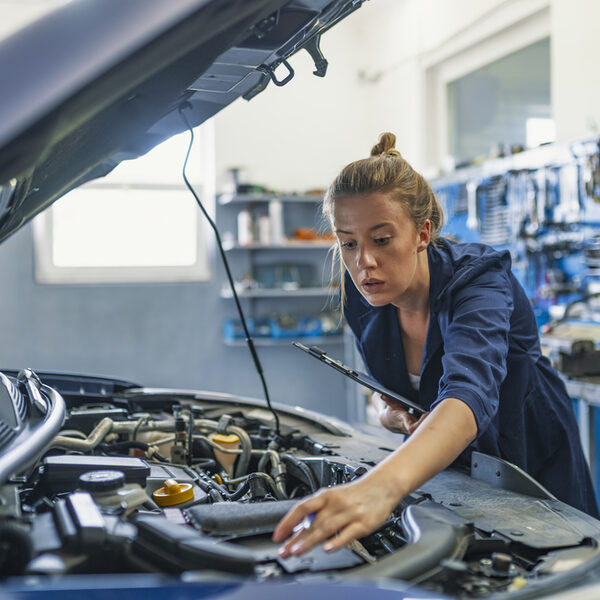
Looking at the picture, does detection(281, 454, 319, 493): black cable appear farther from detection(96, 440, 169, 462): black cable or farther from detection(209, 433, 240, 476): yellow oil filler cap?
detection(96, 440, 169, 462): black cable

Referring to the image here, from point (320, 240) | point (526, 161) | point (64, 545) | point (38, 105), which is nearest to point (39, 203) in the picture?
point (38, 105)

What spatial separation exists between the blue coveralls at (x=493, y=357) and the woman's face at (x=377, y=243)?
0.43 feet

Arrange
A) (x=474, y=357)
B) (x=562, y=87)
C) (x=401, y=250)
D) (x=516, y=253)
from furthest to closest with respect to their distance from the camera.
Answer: (x=516, y=253) < (x=562, y=87) < (x=401, y=250) < (x=474, y=357)

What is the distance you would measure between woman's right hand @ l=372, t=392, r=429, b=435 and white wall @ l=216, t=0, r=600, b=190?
3601 mm

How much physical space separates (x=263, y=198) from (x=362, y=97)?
153 cm

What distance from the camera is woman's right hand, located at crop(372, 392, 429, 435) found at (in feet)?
5.24

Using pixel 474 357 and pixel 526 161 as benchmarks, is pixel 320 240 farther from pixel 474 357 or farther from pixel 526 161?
pixel 474 357

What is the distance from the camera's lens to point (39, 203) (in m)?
1.31

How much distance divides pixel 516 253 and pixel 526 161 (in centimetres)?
56

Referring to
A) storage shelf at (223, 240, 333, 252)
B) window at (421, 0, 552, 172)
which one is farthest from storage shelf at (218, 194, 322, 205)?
window at (421, 0, 552, 172)

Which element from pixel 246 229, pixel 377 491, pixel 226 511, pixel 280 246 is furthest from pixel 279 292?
pixel 377 491

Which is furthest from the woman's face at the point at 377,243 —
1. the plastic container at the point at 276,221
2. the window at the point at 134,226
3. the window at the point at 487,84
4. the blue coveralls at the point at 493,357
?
the window at the point at 134,226

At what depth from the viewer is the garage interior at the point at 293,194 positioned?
180 inches

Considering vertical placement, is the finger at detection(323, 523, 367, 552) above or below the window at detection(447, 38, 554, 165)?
below
